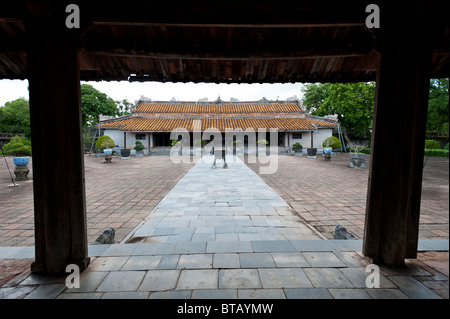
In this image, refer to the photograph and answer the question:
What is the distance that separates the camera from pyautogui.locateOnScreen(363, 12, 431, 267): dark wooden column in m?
2.37

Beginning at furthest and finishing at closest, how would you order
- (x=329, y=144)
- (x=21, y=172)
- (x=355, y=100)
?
(x=355, y=100), (x=329, y=144), (x=21, y=172)

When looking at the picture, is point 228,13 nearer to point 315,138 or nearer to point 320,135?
point 315,138

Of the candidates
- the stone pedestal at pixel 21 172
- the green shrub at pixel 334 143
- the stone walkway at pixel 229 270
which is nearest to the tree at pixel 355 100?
the green shrub at pixel 334 143

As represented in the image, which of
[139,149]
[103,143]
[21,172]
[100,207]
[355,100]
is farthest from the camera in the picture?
[139,149]

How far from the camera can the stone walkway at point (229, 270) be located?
216 centimetres

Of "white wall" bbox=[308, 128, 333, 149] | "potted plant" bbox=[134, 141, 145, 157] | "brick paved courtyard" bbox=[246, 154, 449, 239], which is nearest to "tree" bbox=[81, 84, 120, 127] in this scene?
"potted plant" bbox=[134, 141, 145, 157]

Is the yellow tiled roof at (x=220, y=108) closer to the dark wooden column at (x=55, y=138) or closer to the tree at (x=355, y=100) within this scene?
the tree at (x=355, y=100)

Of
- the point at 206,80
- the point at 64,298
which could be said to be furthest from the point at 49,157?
the point at 206,80

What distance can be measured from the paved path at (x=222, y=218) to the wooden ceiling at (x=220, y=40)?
2635 mm

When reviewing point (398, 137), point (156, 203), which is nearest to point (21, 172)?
point (156, 203)

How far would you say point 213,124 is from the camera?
87.5 ft

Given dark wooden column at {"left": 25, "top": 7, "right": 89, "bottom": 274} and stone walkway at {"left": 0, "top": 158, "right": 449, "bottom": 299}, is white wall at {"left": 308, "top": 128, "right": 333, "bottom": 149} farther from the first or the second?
dark wooden column at {"left": 25, "top": 7, "right": 89, "bottom": 274}

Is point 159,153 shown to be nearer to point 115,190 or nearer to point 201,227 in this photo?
point 115,190

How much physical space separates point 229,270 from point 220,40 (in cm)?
292
